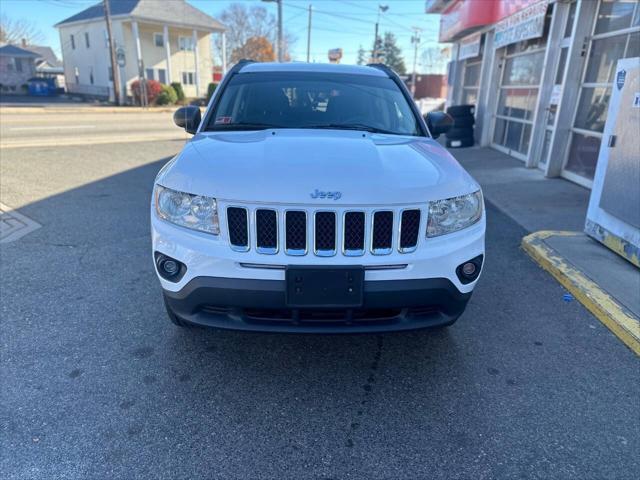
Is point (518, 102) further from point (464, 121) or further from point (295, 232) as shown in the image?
point (295, 232)

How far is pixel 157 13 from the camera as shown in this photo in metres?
35.2

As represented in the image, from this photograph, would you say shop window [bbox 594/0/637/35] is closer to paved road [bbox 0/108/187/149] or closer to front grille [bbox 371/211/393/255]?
front grille [bbox 371/211/393/255]

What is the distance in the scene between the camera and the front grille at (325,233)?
2.24 metres

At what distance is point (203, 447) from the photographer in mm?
2160

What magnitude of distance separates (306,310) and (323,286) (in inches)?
7.1

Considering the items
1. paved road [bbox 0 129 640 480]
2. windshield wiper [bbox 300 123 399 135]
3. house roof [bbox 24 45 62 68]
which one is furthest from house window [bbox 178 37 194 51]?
windshield wiper [bbox 300 123 399 135]

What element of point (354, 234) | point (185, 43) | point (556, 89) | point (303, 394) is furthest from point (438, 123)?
point (185, 43)

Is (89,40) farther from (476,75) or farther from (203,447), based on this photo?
(203,447)

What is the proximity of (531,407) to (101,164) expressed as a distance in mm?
9107

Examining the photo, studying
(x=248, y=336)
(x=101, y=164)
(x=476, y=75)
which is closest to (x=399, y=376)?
(x=248, y=336)

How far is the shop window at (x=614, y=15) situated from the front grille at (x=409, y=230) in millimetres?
6775

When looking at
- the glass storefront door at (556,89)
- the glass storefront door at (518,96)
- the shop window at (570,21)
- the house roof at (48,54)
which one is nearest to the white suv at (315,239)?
the glass storefront door at (556,89)

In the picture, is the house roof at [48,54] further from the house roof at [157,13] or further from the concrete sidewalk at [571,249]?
the concrete sidewalk at [571,249]

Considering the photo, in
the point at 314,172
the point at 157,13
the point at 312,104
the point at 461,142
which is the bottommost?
the point at 461,142
